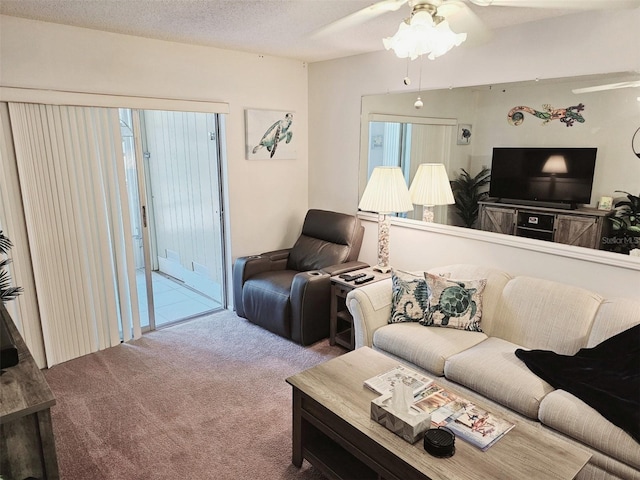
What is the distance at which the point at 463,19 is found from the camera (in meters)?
2.04

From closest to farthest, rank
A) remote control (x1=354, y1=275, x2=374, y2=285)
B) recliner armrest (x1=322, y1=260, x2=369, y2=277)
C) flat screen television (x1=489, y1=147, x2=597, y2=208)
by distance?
flat screen television (x1=489, y1=147, x2=597, y2=208)
remote control (x1=354, y1=275, x2=374, y2=285)
recliner armrest (x1=322, y1=260, x2=369, y2=277)

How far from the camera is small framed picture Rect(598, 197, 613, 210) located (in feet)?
8.51

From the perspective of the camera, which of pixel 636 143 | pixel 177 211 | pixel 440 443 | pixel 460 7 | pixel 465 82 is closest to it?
pixel 440 443

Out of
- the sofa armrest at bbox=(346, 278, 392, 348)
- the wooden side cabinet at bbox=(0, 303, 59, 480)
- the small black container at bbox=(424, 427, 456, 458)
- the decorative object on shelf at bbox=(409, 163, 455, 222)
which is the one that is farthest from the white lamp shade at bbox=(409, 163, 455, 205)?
the wooden side cabinet at bbox=(0, 303, 59, 480)

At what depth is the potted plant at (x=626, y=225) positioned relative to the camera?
8.18ft

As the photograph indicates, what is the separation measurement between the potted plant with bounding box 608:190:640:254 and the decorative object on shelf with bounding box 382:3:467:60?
5.01 ft

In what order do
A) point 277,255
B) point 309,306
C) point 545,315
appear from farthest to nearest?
1. point 277,255
2. point 309,306
3. point 545,315

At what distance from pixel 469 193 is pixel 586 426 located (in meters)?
1.82

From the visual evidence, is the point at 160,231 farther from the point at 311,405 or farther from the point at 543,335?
the point at 543,335

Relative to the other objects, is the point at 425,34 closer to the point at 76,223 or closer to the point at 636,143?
the point at 636,143

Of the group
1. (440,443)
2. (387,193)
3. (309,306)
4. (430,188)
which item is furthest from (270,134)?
(440,443)

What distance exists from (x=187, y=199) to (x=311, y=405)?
10.5 feet

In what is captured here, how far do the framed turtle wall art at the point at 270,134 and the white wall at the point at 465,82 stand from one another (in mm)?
260

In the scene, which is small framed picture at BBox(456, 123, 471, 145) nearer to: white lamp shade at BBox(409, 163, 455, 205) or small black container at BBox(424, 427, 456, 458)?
white lamp shade at BBox(409, 163, 455, 205)
